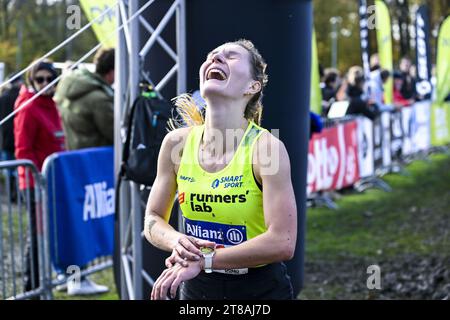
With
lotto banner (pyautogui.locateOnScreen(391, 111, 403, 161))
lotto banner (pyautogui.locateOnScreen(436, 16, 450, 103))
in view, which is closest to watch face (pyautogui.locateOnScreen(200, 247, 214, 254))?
lotto banner (pyautogui.locateOnScreen(391, 111, 403, 161))

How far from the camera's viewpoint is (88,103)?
Answer: 23.7 feet

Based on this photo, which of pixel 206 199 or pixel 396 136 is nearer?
pixel 206 199

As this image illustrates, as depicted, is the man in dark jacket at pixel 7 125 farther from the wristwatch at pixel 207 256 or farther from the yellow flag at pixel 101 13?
the wristwatch at pixel 207 256

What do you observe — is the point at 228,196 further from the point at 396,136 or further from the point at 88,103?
the point at 396,136

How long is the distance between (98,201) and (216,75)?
4.54 meters

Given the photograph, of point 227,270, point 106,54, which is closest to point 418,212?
point 106,54

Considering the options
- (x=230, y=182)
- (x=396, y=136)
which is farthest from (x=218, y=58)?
(x=396, y=136)

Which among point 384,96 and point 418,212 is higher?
point 384,96

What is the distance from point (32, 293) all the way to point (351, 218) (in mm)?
5503

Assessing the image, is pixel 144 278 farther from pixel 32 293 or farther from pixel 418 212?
pixel 418 212

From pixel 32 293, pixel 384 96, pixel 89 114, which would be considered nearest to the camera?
pixel 32 293

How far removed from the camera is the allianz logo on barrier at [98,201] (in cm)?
723

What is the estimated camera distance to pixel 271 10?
541 centimetres

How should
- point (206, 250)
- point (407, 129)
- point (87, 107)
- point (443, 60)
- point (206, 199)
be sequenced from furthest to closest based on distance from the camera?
1. point (443, 60)
2. point (407, 129)
3. point (87, 107)
4. point (206, 199)
5. point (206, 250)
